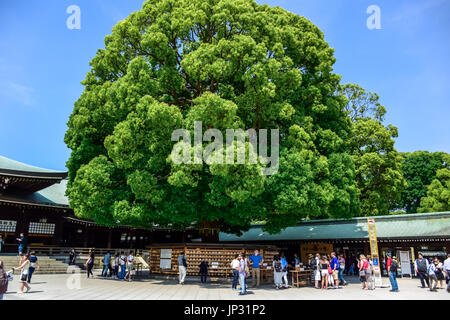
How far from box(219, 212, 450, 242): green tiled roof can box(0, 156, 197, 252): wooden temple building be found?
14673 millimetres

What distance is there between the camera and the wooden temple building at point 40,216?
2484cm

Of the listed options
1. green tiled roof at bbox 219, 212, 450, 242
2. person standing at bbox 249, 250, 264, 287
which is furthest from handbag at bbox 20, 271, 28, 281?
green tiled roof at bbox 219, 212, 450, 242

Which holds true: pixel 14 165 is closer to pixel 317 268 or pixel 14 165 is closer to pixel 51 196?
pixel 51 196

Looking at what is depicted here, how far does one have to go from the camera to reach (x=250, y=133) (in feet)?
56.3

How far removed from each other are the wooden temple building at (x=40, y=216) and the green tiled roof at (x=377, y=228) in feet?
48.1

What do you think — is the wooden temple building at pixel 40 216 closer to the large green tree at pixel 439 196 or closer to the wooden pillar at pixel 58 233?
the wooden pillar at pixel 58 233

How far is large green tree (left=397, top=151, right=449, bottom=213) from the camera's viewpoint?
42656mm

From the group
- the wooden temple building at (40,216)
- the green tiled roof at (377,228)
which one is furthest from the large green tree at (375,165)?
the wooden temple building at (40,216)

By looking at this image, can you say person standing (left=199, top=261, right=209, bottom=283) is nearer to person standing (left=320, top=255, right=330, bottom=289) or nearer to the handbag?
person standing (left=320, top=255, right=330, bottom=289)

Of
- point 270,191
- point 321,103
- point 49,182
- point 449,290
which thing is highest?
point 321,103
